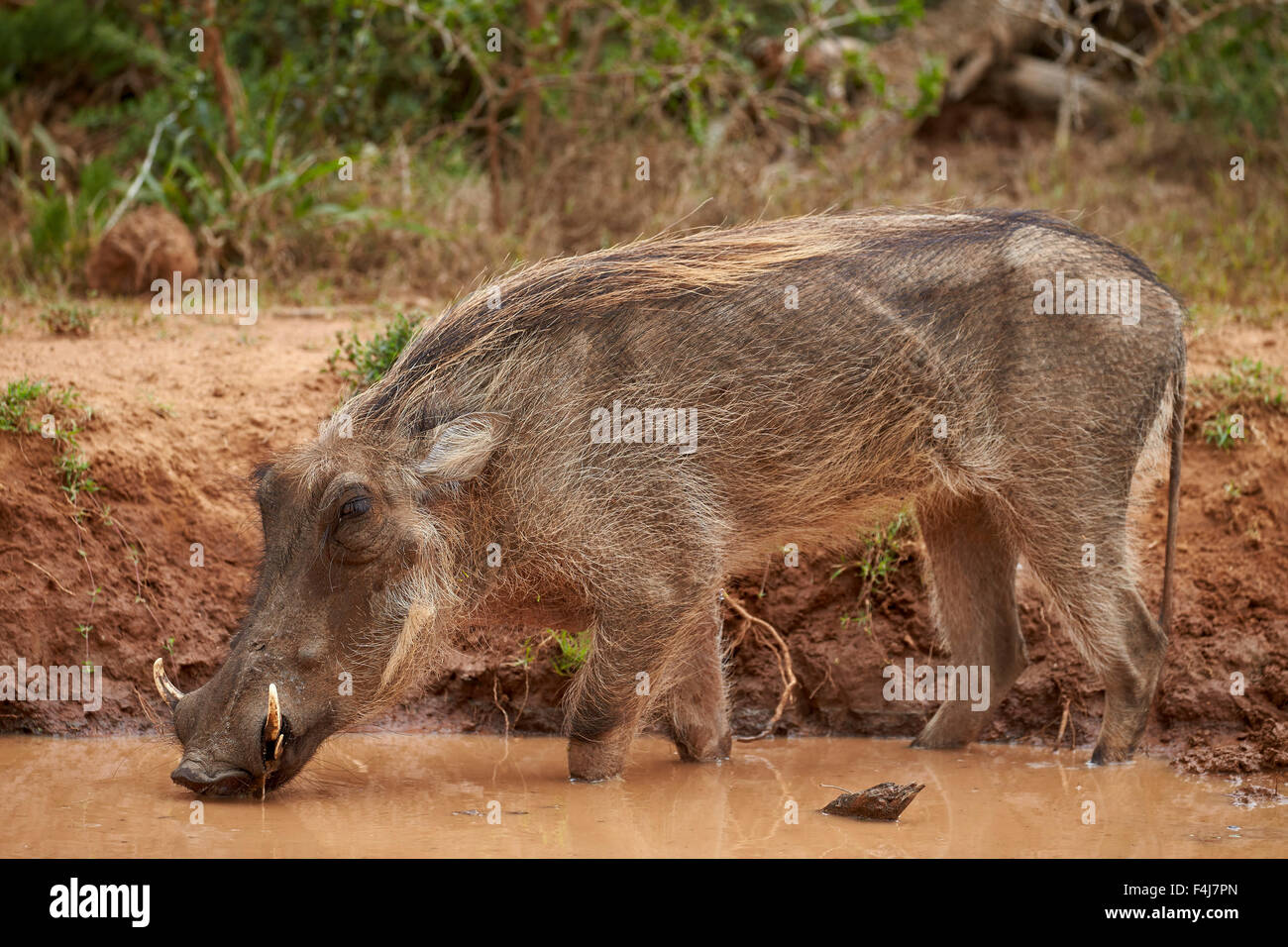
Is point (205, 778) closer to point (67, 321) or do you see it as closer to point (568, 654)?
point (568, 654)

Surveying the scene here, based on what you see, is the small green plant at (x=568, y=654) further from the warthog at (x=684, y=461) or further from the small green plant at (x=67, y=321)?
the small green plant at (x=67, y=321)

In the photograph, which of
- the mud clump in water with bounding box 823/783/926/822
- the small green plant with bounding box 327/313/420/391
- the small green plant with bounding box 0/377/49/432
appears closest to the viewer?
the mud clump in water with bounding box 823/783/926/822

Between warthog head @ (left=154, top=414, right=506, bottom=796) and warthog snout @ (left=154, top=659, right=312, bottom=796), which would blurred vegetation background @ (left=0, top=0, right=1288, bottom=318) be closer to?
warthog head @ (left=154, top=414, right=506, bottom=796)

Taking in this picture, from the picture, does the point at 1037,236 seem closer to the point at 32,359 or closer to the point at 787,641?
the point at 787,641

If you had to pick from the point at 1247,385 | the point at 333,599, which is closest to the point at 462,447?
the point at 333,599

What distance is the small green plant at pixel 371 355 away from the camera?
5.48 meters

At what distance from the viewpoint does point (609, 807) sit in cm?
396

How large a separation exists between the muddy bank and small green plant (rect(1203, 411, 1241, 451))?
0.04 meters

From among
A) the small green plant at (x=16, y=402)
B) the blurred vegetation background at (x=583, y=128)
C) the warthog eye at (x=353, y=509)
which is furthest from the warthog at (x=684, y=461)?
the blurred vegetation background at (x=583, y=128)

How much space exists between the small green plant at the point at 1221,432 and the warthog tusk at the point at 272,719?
3.55 metres

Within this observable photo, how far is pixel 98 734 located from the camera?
4891 millimetres

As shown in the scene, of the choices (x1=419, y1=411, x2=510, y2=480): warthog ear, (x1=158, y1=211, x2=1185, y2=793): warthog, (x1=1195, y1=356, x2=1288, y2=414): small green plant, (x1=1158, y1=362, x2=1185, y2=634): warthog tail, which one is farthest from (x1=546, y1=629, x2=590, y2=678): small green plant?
(x1=1195, y1=356, x2=1288, y2=414): small green plant

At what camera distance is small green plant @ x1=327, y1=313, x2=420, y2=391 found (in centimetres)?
548
